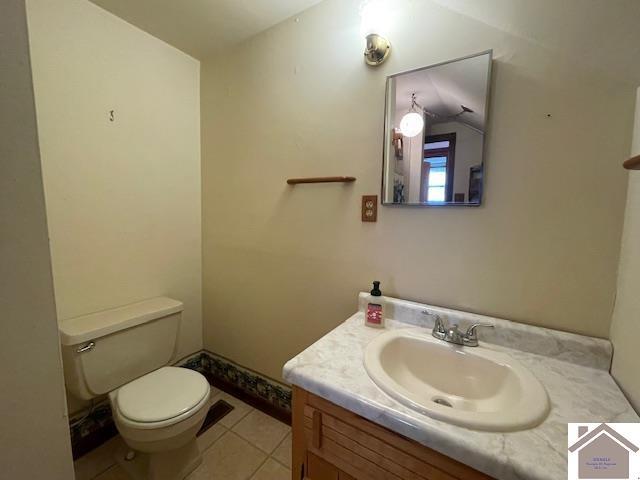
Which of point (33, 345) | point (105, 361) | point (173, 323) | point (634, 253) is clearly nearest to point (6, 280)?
point (33, 345)

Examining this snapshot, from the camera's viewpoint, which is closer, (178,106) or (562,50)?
(562,50)

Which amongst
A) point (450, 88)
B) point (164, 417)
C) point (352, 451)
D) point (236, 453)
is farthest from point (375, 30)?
point (236, 453)

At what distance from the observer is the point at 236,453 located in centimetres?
139

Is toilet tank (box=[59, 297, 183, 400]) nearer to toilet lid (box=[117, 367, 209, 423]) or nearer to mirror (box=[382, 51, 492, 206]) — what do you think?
toilet lid (box=[117, 367, 209, 423])

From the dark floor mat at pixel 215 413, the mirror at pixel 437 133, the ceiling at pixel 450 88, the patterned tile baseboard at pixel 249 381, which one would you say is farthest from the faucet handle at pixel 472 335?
the dark floor mat at pixel 215 413

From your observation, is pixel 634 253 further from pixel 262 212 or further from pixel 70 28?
pixel 70 28

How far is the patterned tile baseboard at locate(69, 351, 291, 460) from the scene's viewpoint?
1351 mm

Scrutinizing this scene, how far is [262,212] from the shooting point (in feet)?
5.11

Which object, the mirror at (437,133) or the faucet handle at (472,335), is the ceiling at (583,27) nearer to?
the mirror at (437,133)

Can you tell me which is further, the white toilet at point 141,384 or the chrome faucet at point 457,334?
the white toilet at point 141,384

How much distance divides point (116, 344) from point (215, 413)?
0.76 meters

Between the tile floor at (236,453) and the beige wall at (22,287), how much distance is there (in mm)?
819

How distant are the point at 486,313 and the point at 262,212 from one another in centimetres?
120

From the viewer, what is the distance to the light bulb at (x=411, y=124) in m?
1.05
